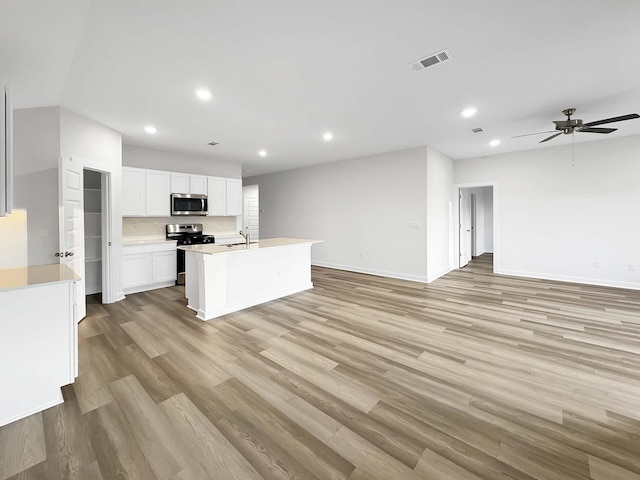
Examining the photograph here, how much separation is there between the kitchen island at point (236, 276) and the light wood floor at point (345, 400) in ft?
1.14

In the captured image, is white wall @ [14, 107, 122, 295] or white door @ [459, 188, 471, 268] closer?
white wall @ [14, 107, 122, 295]

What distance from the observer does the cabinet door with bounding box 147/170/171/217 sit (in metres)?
5.24

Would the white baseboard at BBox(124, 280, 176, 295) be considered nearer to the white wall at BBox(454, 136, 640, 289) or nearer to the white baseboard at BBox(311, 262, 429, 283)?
the white baseboard at BBox(311, 262, 429, 283)

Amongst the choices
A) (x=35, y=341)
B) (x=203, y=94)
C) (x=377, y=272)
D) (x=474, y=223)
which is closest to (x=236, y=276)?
(x=35, y=341)

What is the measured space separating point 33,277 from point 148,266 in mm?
3051

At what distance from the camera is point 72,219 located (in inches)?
140

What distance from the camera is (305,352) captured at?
277 cm

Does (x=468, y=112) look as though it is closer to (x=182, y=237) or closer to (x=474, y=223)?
(x=182, y=237)

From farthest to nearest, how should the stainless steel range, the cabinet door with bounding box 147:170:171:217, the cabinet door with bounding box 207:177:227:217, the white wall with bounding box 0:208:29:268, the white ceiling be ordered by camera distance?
1. the cabinet door with bounding box 207:177:227:217
2. the stainless steel range
3. the cabinet door with bounding box 147:170:171:217
4. the white wall with bounding box 0:208:29:268
5. the white ceiling

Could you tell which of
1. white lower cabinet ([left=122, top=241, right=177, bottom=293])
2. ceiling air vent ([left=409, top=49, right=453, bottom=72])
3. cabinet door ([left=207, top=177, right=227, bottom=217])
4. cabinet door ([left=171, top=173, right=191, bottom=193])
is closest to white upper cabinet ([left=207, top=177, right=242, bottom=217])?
cabinet door ([left=207, top=177, right=227, bottom=217])

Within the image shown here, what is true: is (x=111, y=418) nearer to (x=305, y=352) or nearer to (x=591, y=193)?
(x=305, y=352)

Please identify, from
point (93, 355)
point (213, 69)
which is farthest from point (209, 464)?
point (213, 69)

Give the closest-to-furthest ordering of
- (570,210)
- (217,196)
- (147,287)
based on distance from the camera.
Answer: (147,287)
(570,210)
(217,196)

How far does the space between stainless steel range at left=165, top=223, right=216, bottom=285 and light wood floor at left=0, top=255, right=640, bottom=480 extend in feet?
5.87
